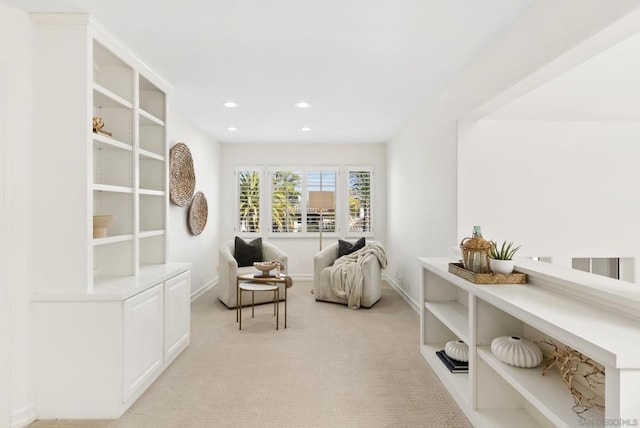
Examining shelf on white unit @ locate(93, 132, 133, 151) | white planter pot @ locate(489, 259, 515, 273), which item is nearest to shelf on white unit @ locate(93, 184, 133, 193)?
shelf on white unit @ locate(93, 132, 133, 151)

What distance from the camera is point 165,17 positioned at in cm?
231

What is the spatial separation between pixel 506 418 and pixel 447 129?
249cm

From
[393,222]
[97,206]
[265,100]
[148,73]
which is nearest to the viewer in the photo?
[97,206]

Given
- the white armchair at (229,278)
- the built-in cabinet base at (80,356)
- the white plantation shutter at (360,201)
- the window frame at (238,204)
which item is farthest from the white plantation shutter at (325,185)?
the built-in cabinet base at (80,356)

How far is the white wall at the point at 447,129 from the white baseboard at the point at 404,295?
56 millimetres

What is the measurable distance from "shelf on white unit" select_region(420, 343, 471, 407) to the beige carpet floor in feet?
0.20

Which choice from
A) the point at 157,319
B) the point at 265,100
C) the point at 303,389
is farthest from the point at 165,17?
the point at 303,389

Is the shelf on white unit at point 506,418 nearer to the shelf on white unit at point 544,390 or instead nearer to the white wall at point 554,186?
the shelf on white unit at point 544,390

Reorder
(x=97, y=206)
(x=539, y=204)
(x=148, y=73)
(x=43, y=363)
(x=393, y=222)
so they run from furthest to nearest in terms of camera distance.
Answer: (x=393, y=222), (x=539, y=204), (x=148, y=73), (x=97, y=206), (x=43, y=363)

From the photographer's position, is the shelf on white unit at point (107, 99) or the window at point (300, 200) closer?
the shelf on white unit at point (107, 99)

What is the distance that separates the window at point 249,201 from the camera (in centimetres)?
673

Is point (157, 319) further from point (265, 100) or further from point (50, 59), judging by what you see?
point (265, 100)

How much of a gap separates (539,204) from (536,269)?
61.4 inches

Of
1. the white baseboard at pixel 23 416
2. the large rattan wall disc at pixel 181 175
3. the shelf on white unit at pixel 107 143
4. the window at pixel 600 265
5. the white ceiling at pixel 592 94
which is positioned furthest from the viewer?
the large rattan wall disc at pixel 181 175
